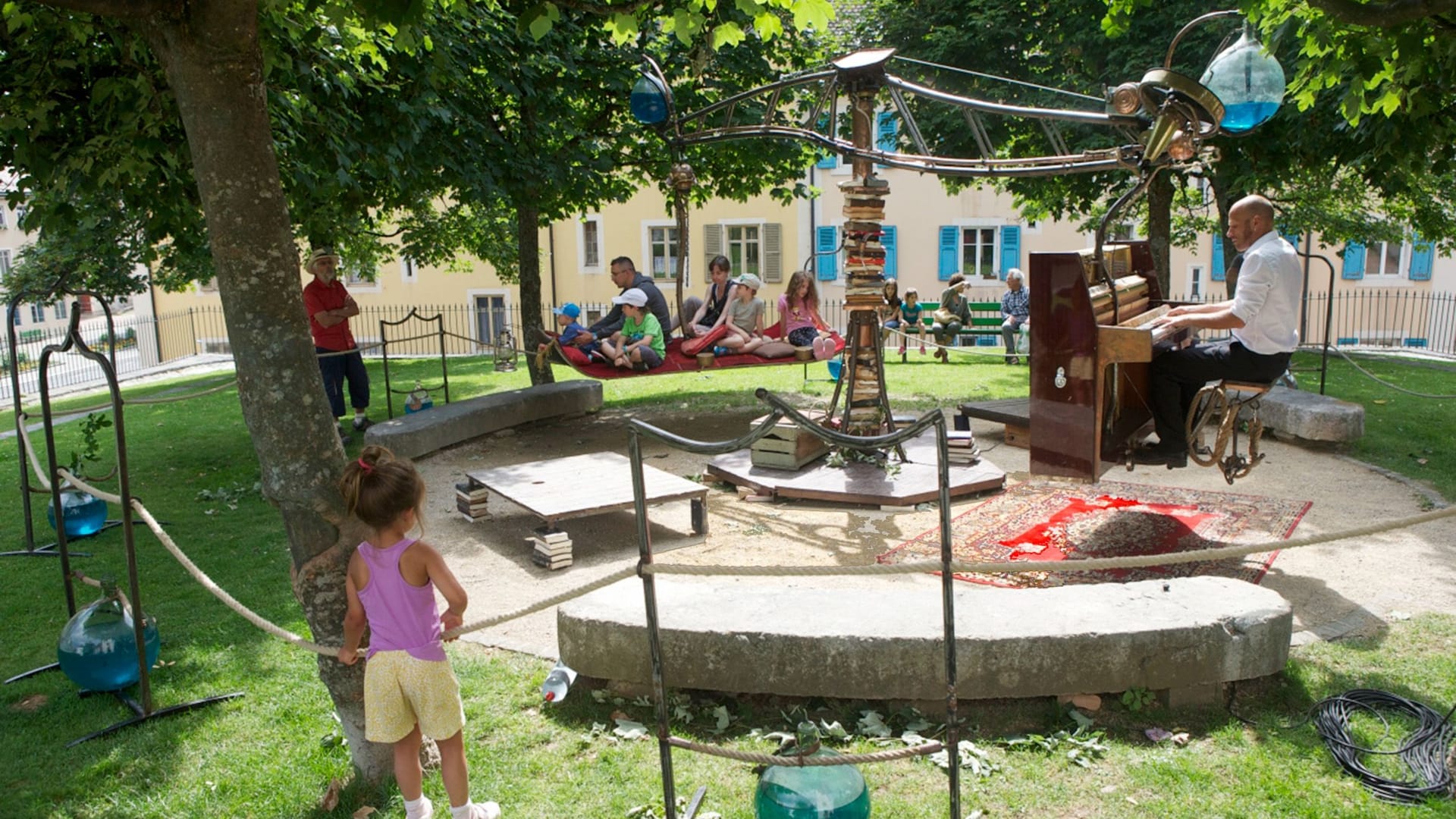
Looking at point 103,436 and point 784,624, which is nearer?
point 784,624

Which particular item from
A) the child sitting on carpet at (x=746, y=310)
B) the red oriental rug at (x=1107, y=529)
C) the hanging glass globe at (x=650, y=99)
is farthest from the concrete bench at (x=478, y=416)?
the red oriental rug at (x=1107, y=529)

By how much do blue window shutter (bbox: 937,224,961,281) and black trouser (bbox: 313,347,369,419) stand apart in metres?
20.1

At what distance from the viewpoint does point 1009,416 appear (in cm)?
1023

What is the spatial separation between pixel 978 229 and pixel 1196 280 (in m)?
6.24

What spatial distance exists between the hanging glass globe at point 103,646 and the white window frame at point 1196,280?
29.3m

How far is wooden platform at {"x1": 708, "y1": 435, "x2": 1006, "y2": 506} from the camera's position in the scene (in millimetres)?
8078

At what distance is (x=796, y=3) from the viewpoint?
490cm

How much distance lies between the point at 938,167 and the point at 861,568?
14.9 ft

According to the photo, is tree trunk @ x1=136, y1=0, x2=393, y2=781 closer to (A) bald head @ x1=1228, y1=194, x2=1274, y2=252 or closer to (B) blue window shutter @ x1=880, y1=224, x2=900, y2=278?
(A) bald head @ x1=1228, y1=194, x2=1274, y2=252

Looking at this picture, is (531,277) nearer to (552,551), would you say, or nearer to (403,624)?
(552,551)

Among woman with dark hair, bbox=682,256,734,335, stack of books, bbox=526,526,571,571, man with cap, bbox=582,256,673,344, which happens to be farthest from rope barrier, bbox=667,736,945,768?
woman with dark hair, bbox=682,256,734,335

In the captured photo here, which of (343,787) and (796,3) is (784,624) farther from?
(796,3)

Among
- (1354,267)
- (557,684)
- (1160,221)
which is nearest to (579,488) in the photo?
(557,684)

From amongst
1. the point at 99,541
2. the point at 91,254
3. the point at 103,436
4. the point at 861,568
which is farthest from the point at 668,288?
the point at 861,568
